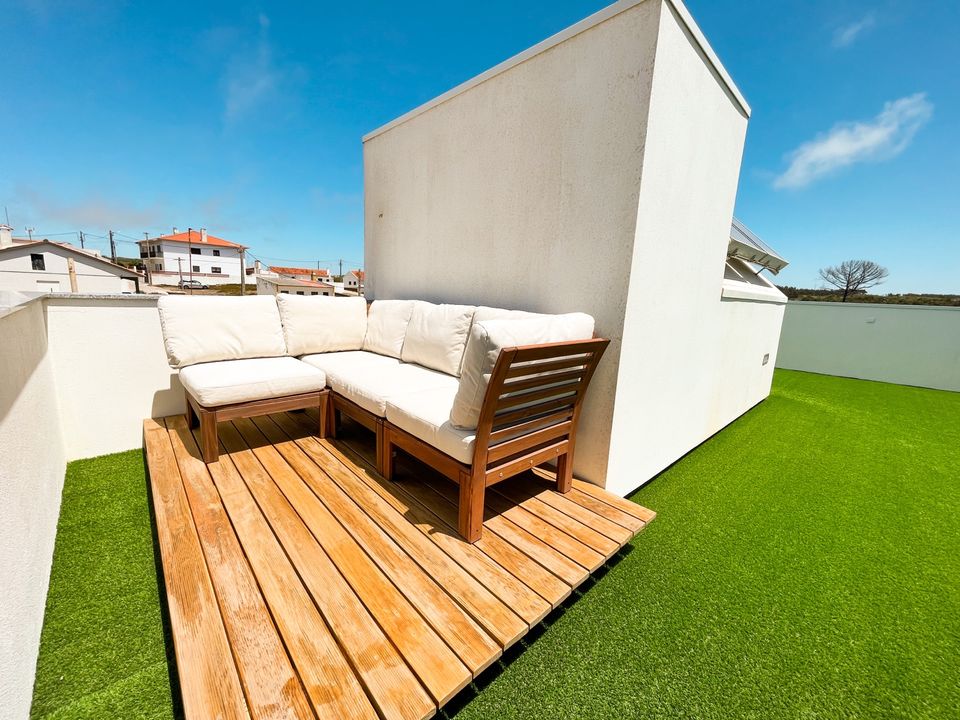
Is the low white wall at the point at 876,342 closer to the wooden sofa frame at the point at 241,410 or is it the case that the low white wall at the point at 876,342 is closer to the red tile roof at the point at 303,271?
the wooden sofa frame at the point at 241,410

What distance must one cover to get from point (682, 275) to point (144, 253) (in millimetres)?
56767

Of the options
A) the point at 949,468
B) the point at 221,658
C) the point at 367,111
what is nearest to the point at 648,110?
the point at 221,658

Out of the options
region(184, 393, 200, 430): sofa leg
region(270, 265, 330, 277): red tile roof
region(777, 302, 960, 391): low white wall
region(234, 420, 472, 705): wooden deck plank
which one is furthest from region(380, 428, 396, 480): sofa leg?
region(270, 265, 330, 277): red tile roof

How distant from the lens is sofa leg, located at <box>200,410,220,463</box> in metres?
2.22

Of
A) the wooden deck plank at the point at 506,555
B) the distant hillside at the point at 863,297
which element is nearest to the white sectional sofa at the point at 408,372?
the wooden deck plank at the point at 506,555

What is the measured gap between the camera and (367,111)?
575 cm

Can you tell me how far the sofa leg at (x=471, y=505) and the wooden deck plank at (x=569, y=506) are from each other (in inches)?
21.4

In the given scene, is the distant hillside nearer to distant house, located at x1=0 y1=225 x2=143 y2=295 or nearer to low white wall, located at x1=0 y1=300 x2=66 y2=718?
low white wall, located at x1=0 y1=300 x2=66 y2=718

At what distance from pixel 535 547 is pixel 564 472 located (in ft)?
1.83

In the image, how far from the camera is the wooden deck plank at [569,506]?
5.84 ft

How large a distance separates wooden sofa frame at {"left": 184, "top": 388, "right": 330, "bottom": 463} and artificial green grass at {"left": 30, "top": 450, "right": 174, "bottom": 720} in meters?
0.43

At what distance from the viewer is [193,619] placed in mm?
1188

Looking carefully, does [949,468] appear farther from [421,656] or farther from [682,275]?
[421,656]

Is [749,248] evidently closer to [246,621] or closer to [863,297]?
[246,621]
